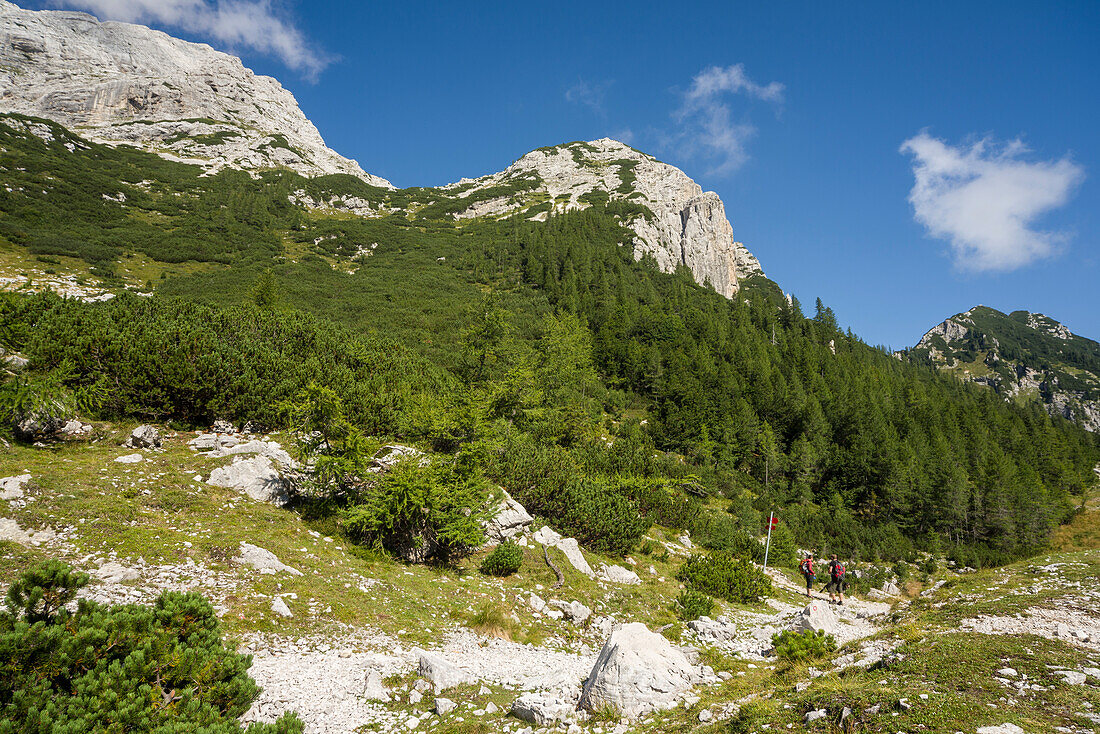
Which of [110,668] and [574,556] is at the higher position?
[110,668]

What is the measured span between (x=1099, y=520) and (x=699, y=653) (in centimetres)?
6844

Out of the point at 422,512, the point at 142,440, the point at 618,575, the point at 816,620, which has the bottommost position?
the point at 618,575

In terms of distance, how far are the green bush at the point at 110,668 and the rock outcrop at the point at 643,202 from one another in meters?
97.6

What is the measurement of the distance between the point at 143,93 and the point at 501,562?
17751 cm

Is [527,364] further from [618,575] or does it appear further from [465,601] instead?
[465,601]

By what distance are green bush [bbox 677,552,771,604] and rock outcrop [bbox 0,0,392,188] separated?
4967 inches

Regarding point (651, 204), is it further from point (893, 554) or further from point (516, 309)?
point (893, 554)

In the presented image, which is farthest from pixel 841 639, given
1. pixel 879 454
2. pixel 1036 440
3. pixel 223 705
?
pixel 1036 440

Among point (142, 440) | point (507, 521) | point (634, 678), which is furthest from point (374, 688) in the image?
point (142, 440)

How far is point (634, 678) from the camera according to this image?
6.86 meters

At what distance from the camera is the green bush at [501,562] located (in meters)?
13.7

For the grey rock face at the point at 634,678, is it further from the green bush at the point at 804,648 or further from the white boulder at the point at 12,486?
the white boulder at the point at 12,486

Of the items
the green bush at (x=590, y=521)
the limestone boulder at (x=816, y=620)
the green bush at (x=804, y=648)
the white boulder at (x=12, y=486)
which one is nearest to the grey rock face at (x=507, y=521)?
the green bush at (x=590, y=521)

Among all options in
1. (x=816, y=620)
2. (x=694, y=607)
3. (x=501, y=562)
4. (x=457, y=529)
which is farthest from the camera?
(x=501, y=562)
